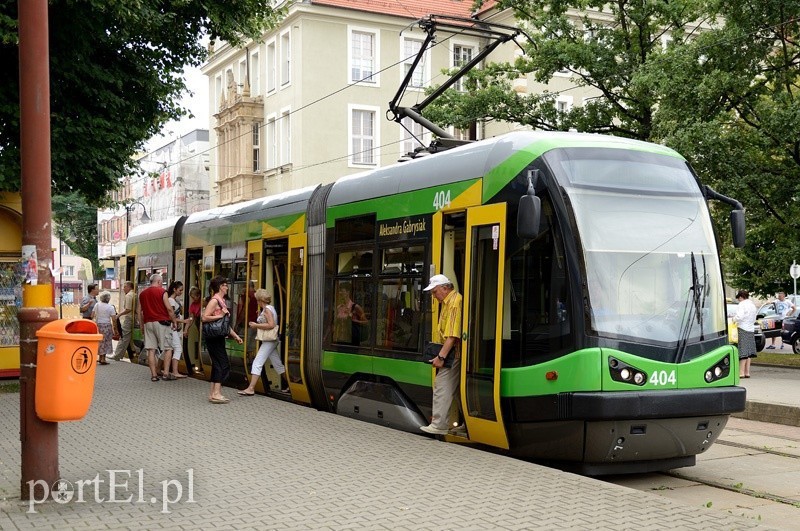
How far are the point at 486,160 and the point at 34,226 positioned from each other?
421 centimetres

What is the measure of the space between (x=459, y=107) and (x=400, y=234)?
16525mm

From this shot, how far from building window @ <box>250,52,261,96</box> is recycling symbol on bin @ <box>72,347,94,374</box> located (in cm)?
4070

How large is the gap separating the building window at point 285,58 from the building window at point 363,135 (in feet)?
10.4

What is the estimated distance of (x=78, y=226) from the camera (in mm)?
72938

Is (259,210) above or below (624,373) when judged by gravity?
above

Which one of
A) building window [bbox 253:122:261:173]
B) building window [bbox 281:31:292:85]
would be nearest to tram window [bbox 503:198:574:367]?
building window [bbox 281:31:292:85]

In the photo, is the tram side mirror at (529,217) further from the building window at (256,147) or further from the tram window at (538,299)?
the building window at (256,147)

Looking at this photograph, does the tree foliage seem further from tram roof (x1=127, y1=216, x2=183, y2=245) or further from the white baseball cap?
the white baseball cap

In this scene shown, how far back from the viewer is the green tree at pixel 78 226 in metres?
65.8

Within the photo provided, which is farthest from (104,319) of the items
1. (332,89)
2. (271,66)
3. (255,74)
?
(255,74)

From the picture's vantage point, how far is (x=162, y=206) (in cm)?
6569

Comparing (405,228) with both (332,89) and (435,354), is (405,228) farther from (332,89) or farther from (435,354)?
(332,89)

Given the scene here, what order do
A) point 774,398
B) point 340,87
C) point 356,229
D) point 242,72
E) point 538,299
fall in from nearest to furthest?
point 538,299 < point 356,229 < point 774,398 < point 340,87 < point 242,72

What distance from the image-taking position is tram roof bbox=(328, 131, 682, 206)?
30.3ft
